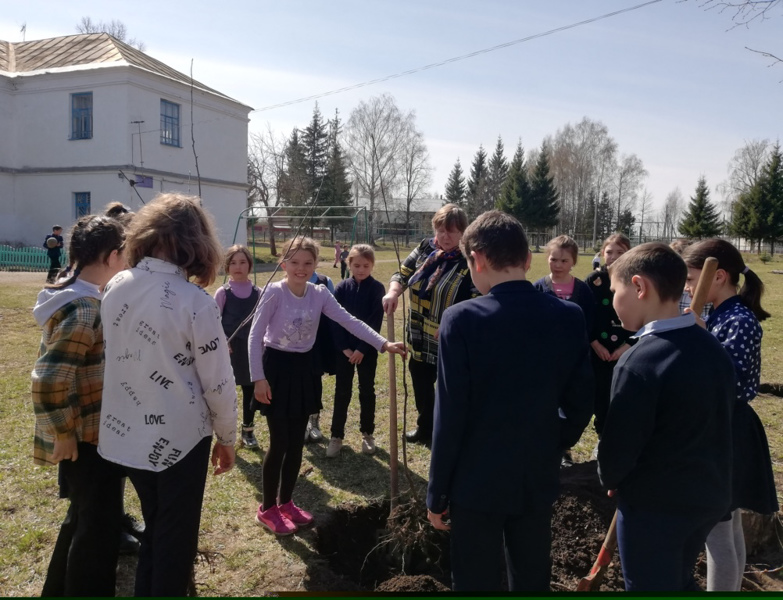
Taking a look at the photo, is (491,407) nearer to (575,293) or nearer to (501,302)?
(501,302)

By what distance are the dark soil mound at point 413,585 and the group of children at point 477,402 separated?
86 cm

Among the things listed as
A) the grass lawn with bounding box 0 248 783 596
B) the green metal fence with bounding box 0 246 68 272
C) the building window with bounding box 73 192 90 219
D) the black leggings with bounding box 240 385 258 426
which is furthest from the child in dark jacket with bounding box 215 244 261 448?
the building window with bounding box 73 192 90 219

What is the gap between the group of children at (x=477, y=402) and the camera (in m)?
2.04

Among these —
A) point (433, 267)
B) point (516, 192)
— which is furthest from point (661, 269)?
point (516, 192)

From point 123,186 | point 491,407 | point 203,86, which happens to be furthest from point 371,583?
point 203,86

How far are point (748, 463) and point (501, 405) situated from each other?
4.20 feet

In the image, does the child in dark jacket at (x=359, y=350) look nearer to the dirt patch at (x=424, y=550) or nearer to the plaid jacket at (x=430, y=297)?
the plaid jacket at (x=430, y=297)

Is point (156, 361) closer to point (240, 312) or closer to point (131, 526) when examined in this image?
point (131, 526)

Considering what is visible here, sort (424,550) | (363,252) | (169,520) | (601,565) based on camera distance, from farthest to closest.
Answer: (363,252) < (424,550) < (601,565) < (169,520)

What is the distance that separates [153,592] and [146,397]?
2.47ft

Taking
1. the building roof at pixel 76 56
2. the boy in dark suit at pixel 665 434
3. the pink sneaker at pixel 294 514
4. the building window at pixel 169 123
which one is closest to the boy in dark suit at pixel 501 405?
the boy in dark suit at pixel 665 434

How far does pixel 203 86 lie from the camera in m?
28.4

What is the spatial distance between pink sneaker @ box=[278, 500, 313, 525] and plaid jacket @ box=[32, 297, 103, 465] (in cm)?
148

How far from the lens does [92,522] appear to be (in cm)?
253
